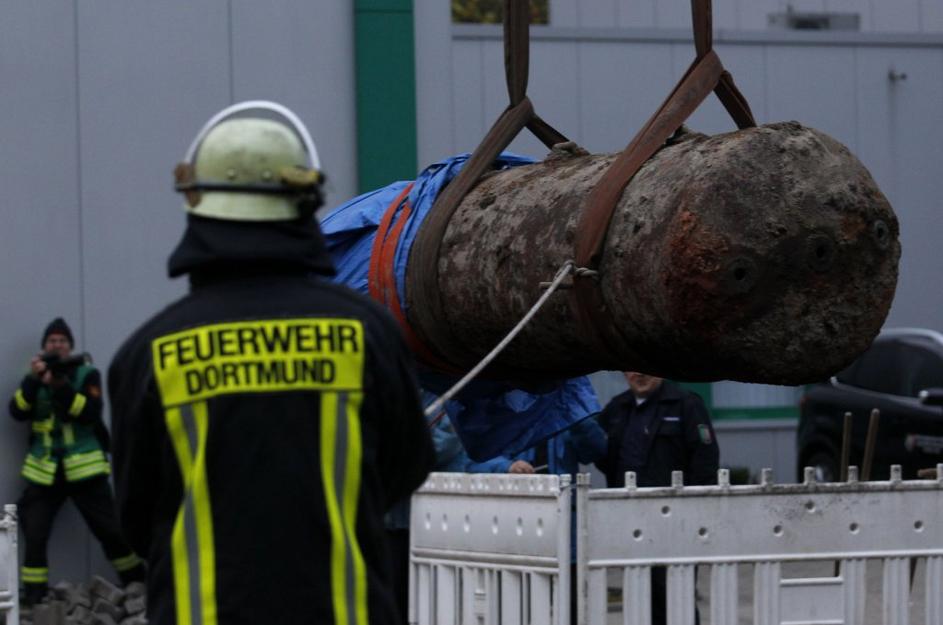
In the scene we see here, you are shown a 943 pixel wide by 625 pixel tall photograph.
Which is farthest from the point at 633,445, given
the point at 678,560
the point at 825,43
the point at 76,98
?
the point at 825,43

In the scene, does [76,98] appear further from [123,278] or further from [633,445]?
[633,445]

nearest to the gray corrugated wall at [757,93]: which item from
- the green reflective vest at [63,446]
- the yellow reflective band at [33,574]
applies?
the green reflective vest at [63,446]

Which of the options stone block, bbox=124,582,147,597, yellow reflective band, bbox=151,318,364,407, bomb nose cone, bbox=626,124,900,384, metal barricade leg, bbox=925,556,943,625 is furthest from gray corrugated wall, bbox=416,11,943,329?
A: yellow reflective band, bbox=151,318,364,407

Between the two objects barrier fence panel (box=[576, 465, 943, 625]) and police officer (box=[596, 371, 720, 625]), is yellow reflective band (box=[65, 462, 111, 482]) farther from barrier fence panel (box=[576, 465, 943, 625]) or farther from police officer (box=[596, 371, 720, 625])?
barrier fence panel (box=[576, 465, 943, 625])

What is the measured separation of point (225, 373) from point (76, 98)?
9070mm

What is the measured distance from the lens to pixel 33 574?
446 inches

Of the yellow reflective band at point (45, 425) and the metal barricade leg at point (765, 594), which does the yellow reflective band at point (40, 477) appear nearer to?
the yellow reflective band at point (45, 425)

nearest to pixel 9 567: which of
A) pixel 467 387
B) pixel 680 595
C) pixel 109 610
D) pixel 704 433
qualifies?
pixel 467 387

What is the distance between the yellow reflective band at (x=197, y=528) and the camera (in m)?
3.42

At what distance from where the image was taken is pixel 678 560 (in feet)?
21.0

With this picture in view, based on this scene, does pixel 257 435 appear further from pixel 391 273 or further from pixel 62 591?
pixel 62 591

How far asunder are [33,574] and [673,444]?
4.38 meters

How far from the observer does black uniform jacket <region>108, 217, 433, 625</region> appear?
341 cm

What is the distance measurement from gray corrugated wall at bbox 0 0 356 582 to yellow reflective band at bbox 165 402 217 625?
341 inches
